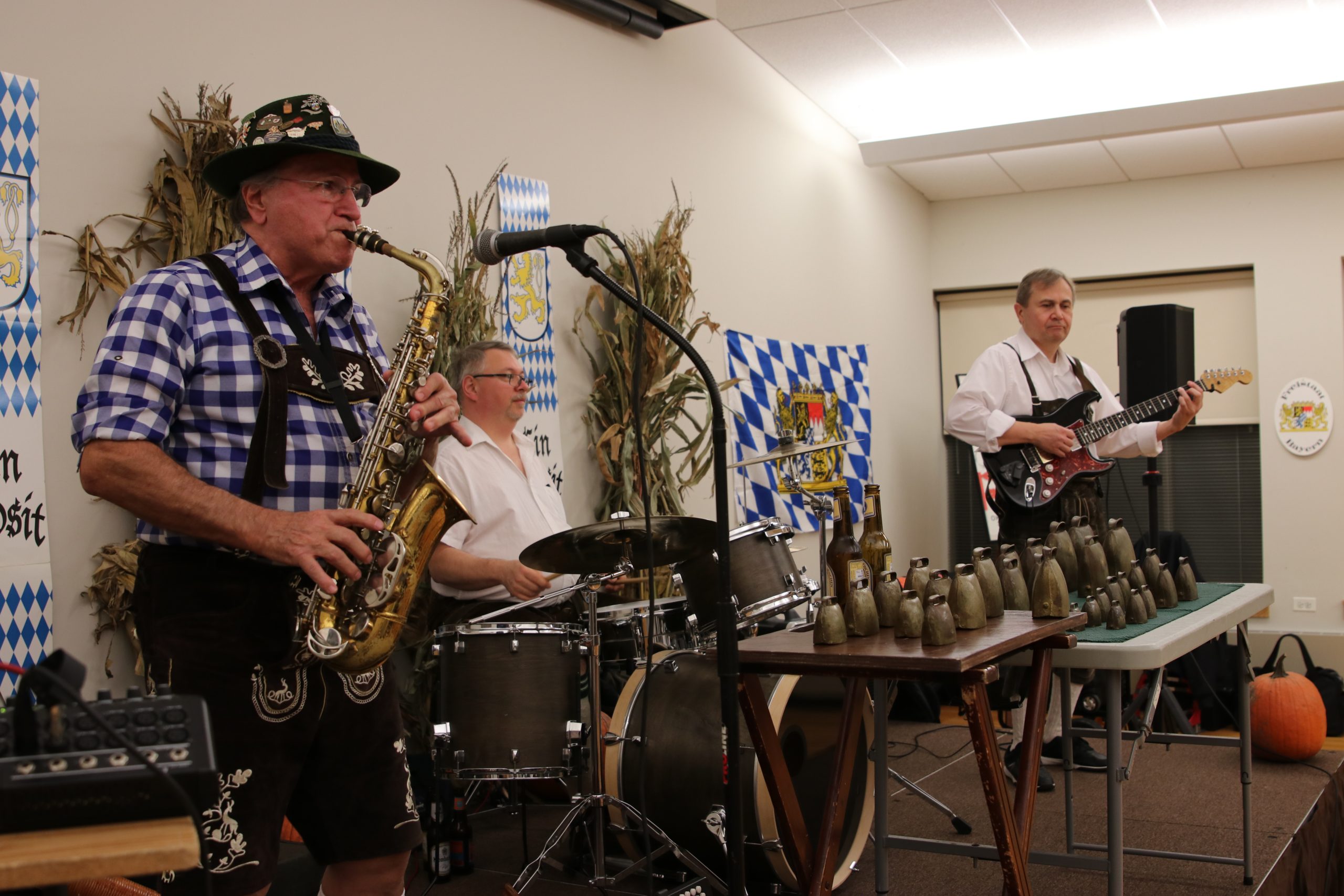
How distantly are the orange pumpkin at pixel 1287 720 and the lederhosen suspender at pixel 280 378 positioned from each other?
4.10m

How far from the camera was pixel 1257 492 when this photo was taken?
7.01m

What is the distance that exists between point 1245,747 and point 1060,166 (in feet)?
14.9

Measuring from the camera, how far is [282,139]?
71.8 inches

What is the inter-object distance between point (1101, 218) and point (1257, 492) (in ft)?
6.44

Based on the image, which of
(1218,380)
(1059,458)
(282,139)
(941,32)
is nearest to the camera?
(282,139)

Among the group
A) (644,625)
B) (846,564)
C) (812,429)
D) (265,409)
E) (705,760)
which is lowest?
(705,760)

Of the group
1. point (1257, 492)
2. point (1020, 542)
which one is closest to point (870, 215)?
point (1257, 492)

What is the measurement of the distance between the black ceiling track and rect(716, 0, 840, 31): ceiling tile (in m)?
0.25

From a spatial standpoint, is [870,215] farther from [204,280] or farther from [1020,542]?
[204,280]

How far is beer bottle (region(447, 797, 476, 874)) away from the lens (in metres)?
3.40

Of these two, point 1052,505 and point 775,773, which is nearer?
point 775,773

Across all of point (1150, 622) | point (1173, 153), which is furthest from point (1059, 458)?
point (1173, 153)

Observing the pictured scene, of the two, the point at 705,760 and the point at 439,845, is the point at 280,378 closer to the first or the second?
the point at 705,760

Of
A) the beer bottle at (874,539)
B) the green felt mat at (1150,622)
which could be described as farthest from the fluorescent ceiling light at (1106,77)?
the beer bottle at (874,539)
